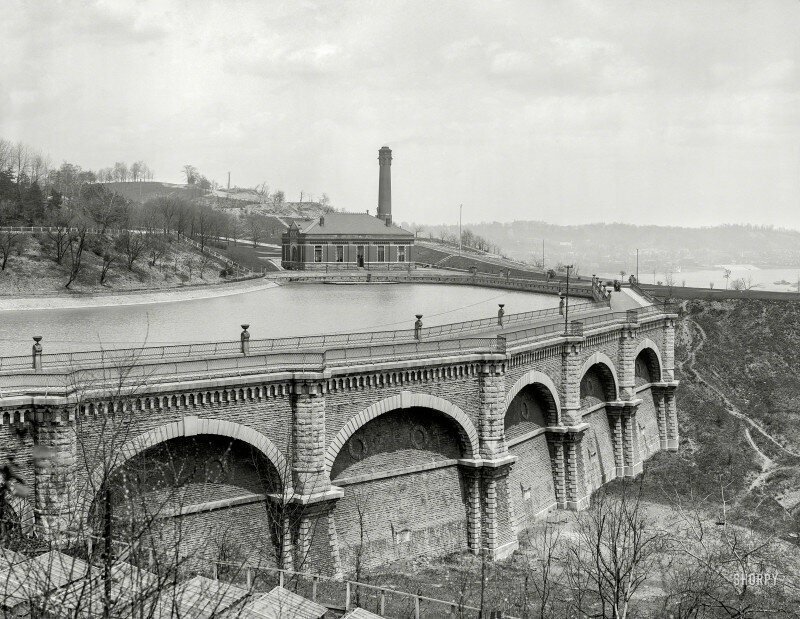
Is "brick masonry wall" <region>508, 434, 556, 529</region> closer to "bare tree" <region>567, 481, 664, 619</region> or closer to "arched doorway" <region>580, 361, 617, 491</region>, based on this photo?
"bare tree" <region>567, 481, 664, 619</region>

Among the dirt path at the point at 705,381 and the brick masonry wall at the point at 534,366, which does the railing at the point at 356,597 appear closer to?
the brick masonry wall at the point at 534,366

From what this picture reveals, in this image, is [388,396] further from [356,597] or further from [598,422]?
[598,422]

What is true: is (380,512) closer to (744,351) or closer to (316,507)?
(316,507)

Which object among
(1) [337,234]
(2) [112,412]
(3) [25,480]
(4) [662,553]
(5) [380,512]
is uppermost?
(1) [337,234]

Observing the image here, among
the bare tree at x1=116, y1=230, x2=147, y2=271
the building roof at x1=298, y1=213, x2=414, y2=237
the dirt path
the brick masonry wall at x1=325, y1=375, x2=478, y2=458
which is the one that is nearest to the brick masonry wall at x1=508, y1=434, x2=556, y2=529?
A: the brick masonry wall at x1=325, y1=375, x2=478, y2=458

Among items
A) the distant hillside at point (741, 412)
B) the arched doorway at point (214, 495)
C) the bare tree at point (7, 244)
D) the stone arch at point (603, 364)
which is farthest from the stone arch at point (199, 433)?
the bare tree at point (7, 244)

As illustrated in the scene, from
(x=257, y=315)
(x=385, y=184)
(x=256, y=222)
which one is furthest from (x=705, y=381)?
(x=256, y=222)

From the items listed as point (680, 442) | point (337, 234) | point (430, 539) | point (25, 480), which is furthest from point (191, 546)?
point (337, 234)

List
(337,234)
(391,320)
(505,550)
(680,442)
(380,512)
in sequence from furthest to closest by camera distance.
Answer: (337,234), (680,442), (391,320), (505,550), (380,512)
